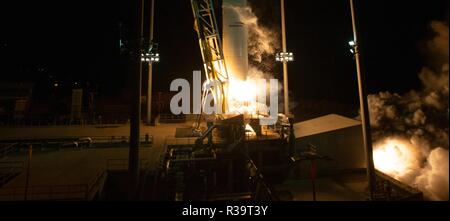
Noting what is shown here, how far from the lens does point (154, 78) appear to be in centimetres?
4478

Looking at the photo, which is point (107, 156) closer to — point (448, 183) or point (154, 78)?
point (448, 183)

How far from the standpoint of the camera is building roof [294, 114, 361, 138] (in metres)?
17.9

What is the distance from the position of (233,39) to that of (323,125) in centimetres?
1002

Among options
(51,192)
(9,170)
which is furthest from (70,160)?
(51,192)

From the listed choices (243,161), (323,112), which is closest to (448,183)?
(243,161)

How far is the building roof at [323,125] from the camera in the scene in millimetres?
17891

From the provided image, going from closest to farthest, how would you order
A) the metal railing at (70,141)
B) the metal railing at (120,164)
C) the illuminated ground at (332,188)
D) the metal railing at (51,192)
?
the metal railing at (51,192) → the illuminated ground at (332,188) → the metal railing at (120,164) → the metal railing at (70,141)

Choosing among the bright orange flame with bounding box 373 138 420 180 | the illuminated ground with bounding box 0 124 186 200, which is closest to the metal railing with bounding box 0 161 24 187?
the illuminated ground with bounding box 0 124 186 200

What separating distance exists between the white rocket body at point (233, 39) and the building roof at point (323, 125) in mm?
6625

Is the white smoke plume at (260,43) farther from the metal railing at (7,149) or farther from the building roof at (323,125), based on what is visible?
the metal railing at (7,149)

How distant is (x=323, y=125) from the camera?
19516 millimetres

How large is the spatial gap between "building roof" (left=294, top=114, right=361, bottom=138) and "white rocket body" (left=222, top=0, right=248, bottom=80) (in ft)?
21.7

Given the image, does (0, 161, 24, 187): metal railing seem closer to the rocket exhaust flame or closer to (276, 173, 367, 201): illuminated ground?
the rocket exhaust flame

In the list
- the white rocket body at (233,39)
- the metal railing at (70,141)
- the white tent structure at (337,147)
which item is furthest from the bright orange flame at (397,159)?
the metal railing at (70,141)
